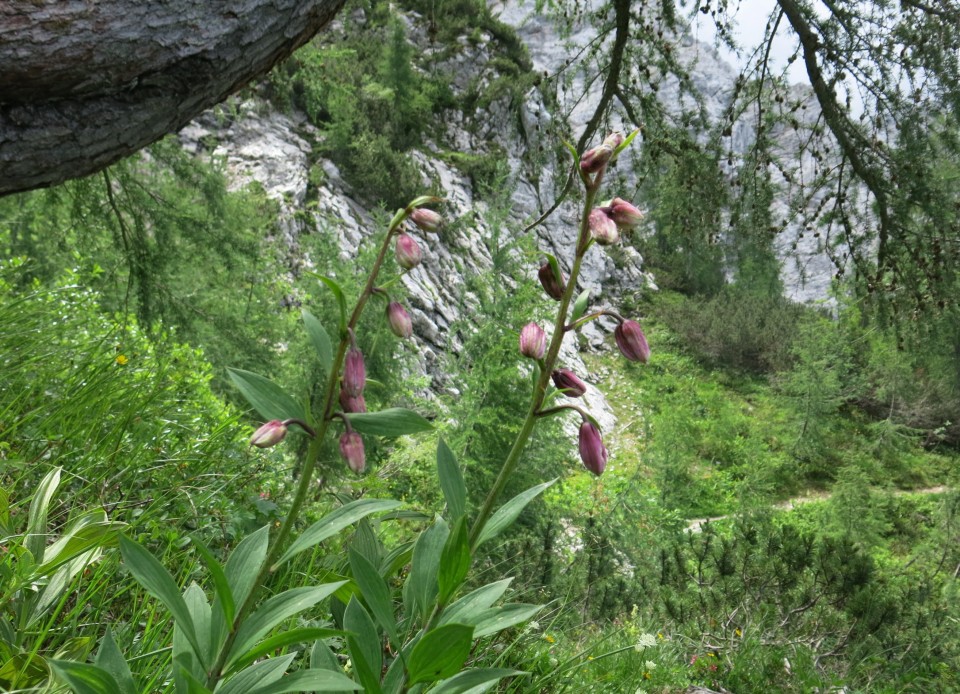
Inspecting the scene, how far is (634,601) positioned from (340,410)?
267cm

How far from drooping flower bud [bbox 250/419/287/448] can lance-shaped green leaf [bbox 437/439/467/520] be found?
0.57ft

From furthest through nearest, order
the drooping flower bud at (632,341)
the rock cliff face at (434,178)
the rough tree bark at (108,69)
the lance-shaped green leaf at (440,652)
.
A: the rock cliff face at (434,178), the rough tree bark at (108,69), the drooping flower bud at (632,341), the lance-shaped green leaf at (440,652)

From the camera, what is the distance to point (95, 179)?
9.50ft

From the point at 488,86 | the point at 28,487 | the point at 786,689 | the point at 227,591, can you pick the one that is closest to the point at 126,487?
the point at 28,487

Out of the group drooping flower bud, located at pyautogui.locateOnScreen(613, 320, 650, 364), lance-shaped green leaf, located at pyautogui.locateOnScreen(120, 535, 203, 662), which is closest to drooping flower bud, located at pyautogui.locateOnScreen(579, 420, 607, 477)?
drooping flower bud, located at pyautogui.locateOnScreen(613, 320, 650, 364)

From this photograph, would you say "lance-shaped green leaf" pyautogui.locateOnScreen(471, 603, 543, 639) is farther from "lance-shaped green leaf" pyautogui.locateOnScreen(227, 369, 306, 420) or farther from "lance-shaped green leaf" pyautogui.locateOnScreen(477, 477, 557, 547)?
"lance-shaped green leaf" pyautogui.locateOnScreen(227, 369, 306, 420)

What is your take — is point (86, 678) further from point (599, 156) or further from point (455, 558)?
point (599, 156)

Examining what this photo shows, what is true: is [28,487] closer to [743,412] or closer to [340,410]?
[340,410]

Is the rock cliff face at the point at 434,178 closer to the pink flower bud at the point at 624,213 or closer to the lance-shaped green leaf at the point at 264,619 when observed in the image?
the pink flower bud at the point at 624,213

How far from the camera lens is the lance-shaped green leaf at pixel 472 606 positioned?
694 millimetres

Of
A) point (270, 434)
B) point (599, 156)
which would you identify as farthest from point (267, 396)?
point (599, 156)

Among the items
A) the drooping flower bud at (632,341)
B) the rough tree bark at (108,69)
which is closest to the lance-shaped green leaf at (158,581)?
the drooping flower bud at (632,341)

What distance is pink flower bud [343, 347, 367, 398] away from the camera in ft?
2.19

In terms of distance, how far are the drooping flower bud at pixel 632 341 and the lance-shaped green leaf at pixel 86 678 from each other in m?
0.64
